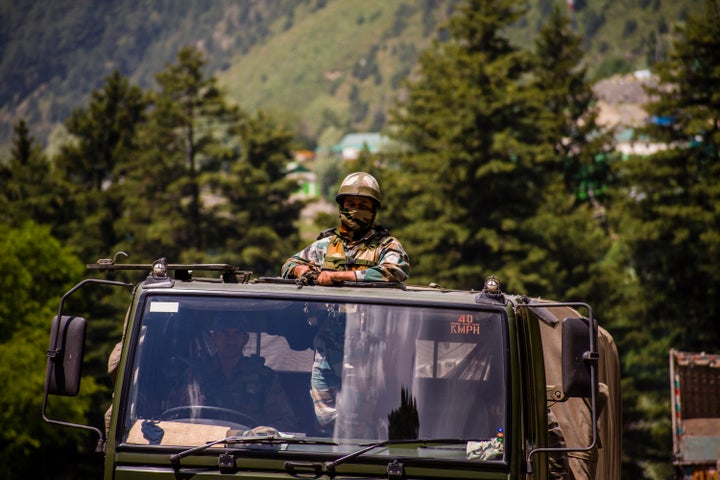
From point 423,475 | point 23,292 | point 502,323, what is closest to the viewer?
point 423,475

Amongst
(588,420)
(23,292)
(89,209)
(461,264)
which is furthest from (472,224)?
(588,420)

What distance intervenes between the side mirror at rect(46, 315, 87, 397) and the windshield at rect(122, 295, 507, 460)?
31cm

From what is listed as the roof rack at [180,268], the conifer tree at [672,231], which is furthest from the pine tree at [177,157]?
the roof rack at [180,268]

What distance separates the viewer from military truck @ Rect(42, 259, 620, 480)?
22.2ft

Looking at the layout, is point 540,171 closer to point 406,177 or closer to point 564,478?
point 406,177

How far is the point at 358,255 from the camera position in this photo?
9078 millimetres

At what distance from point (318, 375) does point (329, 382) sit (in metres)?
0.08

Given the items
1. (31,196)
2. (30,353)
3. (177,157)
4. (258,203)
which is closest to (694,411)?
(30,353)

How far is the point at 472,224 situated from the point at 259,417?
146 feet

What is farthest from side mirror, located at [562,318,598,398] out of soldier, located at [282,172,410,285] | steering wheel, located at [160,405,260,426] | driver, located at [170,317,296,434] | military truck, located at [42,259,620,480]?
soldier, located at [282,172,410,285]

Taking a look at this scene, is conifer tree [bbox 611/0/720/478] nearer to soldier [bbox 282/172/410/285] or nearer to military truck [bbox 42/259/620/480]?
soldier [bbox 282/172/410/285]

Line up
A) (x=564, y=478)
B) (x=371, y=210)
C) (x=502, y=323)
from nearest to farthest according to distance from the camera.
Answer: (x=502, y=323) < (x=564, y=478) < (x=371, y=210)

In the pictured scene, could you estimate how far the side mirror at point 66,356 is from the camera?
7.07 m

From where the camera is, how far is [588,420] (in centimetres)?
933
